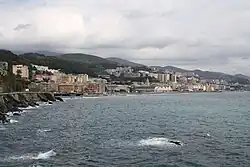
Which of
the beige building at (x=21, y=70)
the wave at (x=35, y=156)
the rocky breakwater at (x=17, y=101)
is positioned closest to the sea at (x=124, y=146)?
the wave at (x=35, y=156)

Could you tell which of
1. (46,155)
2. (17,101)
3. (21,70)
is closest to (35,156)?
(46,155)

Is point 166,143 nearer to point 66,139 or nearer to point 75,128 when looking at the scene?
point 66,139

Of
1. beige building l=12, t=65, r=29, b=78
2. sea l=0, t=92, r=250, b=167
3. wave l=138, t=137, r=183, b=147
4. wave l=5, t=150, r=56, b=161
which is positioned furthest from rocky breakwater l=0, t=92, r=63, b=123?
beige building l=12, t=65, r=29, b=78

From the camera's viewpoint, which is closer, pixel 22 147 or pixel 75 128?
pixel 22 147

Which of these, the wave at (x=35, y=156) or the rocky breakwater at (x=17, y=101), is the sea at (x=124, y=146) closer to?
the wave at (x=35, y=156)

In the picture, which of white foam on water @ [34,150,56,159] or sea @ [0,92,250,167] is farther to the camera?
white foam on water @ [34,150,56,159]

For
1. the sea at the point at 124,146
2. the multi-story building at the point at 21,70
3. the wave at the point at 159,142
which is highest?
the multi-story building at the point at 21,70

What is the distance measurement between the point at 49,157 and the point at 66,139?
36.3 feet

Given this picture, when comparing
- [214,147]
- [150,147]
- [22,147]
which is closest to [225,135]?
[214,147]

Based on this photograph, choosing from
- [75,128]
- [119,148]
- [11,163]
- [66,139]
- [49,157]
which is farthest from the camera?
[75,128]

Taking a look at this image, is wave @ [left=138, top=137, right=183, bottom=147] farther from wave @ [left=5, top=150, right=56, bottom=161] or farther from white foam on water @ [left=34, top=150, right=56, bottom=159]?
wave @ [left=5, top=150, right=56, bottom=161]

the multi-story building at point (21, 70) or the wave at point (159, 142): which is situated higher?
the multi-story building at point (21, 70)

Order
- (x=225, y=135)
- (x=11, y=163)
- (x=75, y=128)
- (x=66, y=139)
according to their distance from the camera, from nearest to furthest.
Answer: (x=11, y=163), (x=66, y=139), (x=225, y=135), (x=75, y=128)

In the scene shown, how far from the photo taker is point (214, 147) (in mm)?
37969
